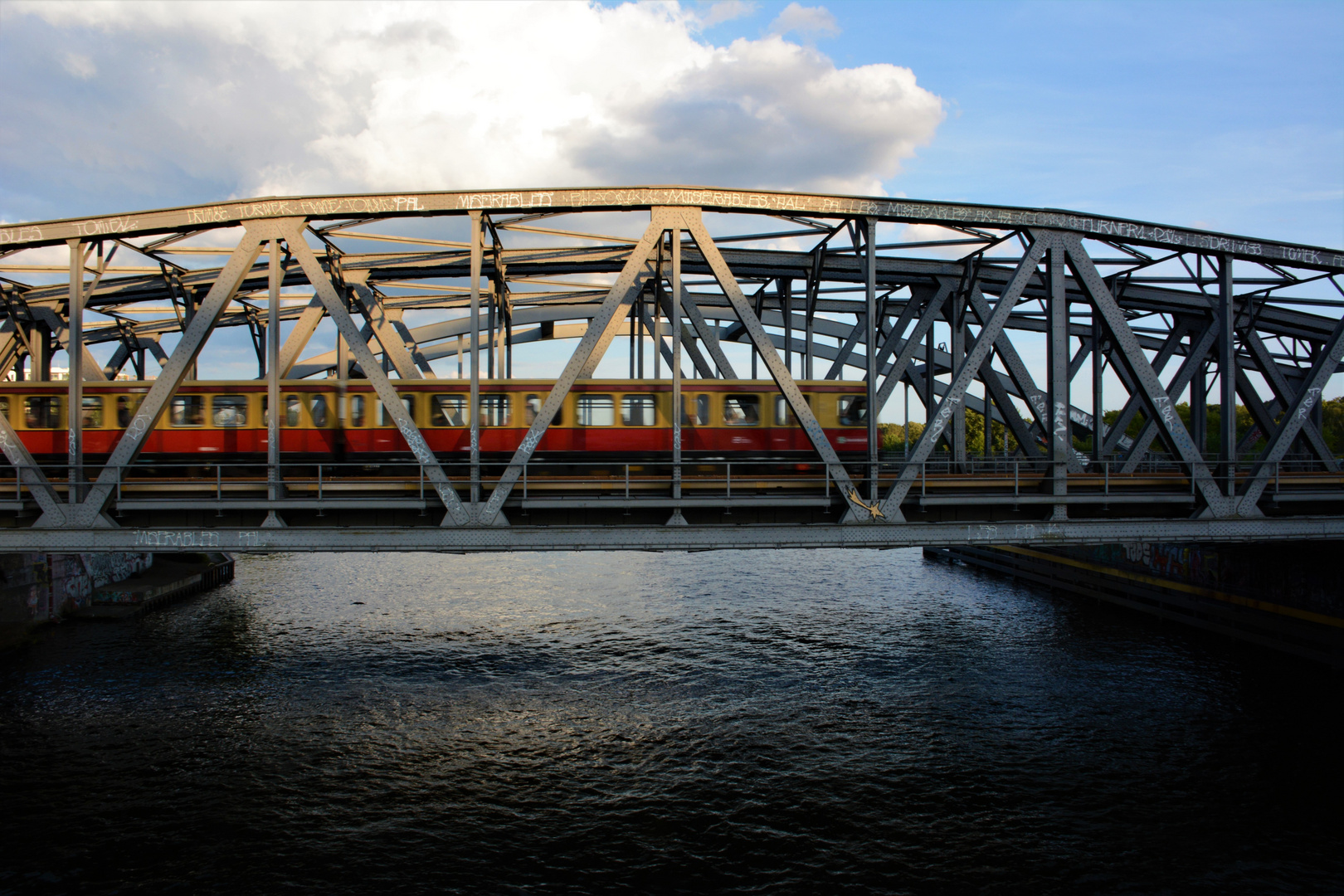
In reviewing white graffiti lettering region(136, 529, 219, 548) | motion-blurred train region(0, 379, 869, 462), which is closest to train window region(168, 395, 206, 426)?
motion-blurred train region(0, 379, 869, 462)

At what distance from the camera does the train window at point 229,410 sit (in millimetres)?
22625

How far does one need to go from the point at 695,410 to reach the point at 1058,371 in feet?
31.5

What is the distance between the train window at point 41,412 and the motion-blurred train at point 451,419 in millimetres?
37

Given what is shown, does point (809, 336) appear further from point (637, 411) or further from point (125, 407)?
point (125, 407)

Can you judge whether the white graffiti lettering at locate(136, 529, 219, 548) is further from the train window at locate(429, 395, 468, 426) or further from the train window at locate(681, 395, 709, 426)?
the train window at locate(681, 395, 709, 426)

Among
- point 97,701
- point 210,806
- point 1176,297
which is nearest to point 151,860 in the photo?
point 210,806

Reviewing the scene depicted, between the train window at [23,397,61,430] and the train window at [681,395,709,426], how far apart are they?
19.9 metres

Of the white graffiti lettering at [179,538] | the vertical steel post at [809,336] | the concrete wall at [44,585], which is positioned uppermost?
the vertical steel post at [809,336]

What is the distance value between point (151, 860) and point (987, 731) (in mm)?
18345

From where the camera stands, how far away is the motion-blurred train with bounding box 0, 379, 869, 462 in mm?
21531

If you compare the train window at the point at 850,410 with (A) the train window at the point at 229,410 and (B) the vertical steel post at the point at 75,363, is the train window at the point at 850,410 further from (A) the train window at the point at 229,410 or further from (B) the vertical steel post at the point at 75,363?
(B) the vertical steel post at the point at 75,363

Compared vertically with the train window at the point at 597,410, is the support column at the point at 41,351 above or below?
above

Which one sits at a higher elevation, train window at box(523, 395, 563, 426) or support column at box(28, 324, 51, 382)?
support column at box(28, 324, 51, 382)

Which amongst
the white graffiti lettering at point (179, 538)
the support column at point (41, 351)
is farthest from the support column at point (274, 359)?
the support column at point (41, 351)
